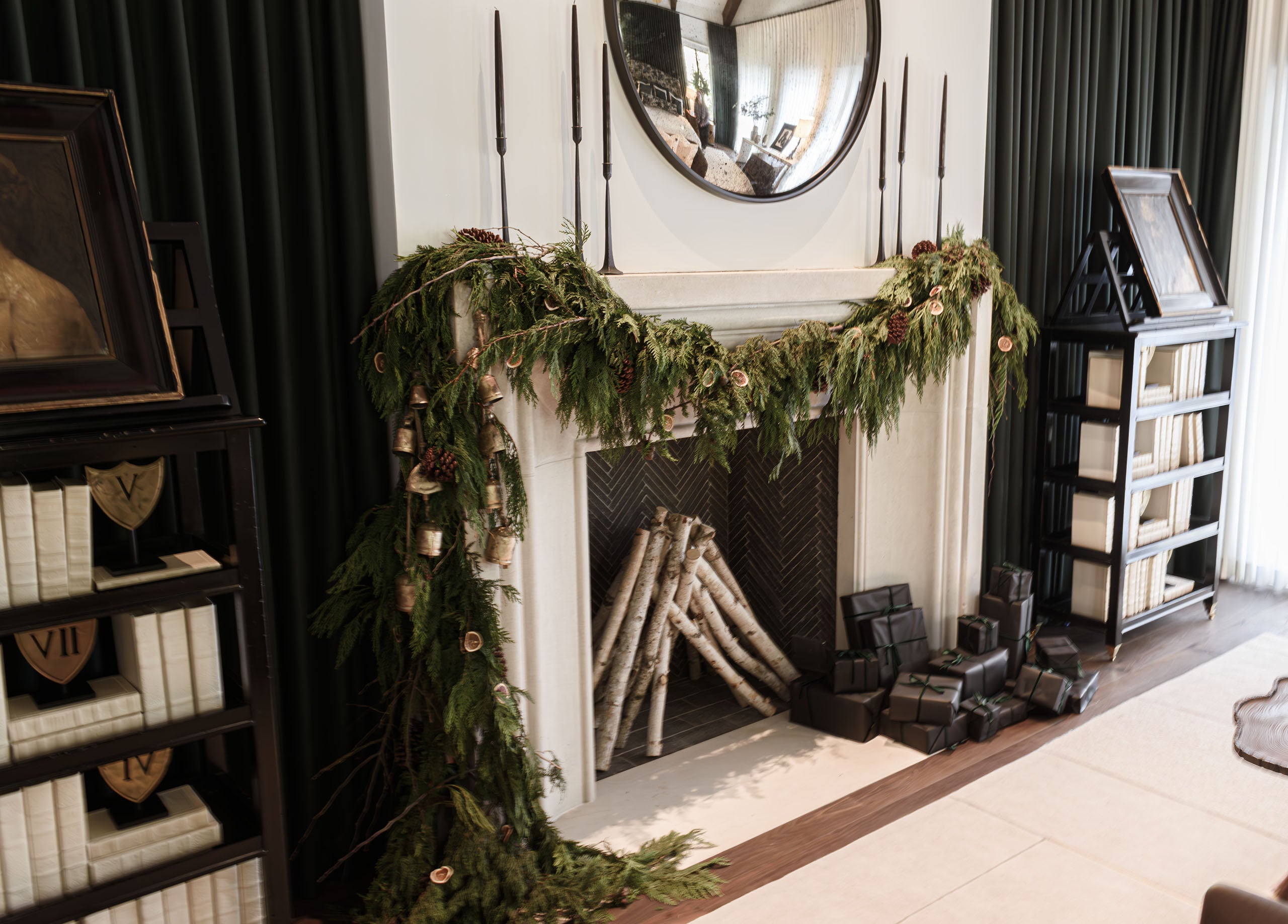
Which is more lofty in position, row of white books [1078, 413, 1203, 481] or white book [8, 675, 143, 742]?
row of white books [1078, 413, 1203, 481]

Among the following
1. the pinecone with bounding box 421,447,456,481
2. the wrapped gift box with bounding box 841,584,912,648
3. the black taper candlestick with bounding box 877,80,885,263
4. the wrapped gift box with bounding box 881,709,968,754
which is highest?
the black taper candlestick with bounding box 877,80,885,263

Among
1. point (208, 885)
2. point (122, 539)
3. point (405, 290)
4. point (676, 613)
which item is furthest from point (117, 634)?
point (676, 613)

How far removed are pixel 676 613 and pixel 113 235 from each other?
203 centimetres

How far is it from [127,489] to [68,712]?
40 cm

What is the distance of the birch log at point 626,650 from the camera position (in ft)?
10.4

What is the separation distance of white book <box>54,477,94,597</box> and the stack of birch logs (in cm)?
175

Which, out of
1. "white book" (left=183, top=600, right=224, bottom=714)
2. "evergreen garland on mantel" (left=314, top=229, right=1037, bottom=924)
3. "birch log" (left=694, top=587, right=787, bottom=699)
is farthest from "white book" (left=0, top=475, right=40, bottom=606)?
"birch log" (left=694, top=587, right=787, bottom=699)

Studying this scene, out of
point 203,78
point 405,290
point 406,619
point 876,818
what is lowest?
point 876,818

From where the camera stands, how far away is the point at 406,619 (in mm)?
2443

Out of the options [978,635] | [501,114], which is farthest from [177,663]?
[978,635]

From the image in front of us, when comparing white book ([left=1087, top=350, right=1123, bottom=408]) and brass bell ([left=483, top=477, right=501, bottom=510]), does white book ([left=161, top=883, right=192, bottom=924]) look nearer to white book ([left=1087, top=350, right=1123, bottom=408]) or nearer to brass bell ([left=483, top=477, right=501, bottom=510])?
brass bell ([left=483, top=477, right=501, bottom=510])

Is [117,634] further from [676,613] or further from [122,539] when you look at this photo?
[676,613]

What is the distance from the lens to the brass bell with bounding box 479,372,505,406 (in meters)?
2.39

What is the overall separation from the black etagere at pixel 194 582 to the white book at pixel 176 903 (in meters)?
0.06
